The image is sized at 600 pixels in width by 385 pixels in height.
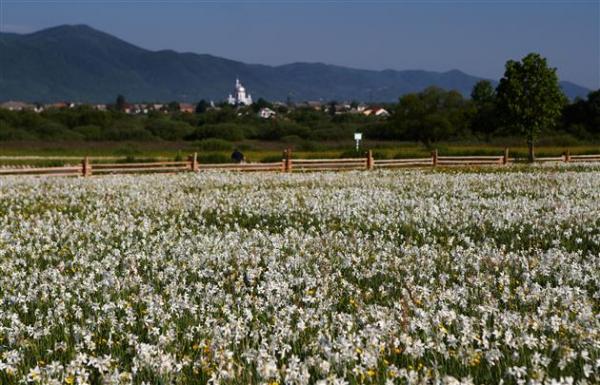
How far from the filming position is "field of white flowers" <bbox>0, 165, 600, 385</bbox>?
602 cm

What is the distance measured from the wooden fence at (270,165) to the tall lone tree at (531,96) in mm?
4380

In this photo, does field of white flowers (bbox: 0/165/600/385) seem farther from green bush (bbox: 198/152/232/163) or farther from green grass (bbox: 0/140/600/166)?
green grass (bbox: 0/140/600/166)

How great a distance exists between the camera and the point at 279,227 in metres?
16.2

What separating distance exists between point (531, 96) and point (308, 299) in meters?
54.6

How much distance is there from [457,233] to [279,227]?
3953 millimetres

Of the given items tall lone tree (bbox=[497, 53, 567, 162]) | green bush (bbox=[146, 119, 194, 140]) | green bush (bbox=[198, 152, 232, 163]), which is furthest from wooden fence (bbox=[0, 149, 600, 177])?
green bush (bbox=[146, 119, 194, 140])

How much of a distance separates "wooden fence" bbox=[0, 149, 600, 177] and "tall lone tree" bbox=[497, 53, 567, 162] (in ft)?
14.4

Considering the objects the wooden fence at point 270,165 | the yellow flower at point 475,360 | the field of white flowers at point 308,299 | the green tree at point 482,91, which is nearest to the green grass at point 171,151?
the wooden fence at point 270,165

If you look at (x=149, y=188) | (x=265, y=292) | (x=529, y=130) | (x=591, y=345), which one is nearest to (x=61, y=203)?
(x=149, y=188)

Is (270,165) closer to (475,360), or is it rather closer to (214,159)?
(214,159)

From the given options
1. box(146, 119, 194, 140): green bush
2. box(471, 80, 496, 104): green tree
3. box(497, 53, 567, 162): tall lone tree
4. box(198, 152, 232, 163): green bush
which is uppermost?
box(471, 80, 496, 104): green tree

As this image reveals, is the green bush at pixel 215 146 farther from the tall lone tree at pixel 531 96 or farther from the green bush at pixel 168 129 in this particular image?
the tall lone tree at pixel 531 96

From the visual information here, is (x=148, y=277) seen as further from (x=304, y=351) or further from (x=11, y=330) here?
(x=304, y=351)

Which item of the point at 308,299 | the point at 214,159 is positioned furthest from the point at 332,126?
the point at 308,299
